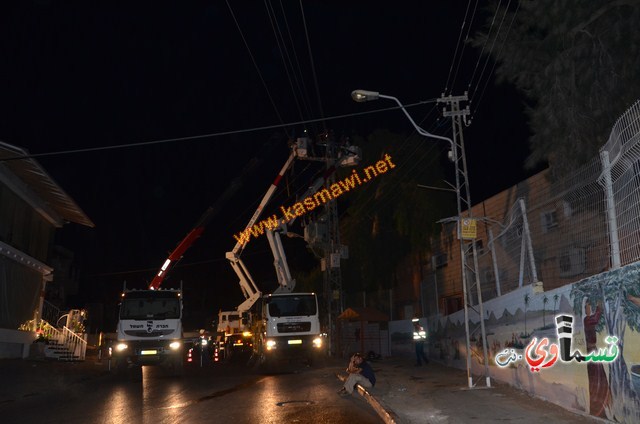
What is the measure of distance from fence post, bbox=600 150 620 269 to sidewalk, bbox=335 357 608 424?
2.37 meters

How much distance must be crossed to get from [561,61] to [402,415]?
25.6ft

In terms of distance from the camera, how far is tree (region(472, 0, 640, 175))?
11188 millimetres

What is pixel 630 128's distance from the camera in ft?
23.4

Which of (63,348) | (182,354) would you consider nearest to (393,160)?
(182,354)

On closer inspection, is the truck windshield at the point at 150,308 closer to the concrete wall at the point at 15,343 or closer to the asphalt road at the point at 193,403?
the asphalt road at the point at 193,403

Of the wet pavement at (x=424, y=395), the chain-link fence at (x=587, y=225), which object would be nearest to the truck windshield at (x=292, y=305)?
the wet pavement at (x=424, y=395)

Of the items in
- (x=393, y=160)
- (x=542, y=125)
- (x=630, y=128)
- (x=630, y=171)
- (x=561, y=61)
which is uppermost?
(x=393, y=160)

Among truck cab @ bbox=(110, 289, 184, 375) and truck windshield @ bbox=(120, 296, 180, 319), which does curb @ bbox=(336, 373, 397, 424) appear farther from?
truck windshield @ bbox=(120, 296, 180, 319)

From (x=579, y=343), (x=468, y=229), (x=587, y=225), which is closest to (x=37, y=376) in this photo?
(x=468, y=229)

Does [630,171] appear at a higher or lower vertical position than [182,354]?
higher

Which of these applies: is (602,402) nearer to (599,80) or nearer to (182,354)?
(599,80)

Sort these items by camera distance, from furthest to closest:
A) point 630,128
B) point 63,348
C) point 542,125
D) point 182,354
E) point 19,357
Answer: point 63,348 < point 19,357 < point 182,354 < point 542,125 < point 630,128

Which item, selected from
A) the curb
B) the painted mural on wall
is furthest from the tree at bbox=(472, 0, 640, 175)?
the curb

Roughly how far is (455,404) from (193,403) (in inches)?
219
